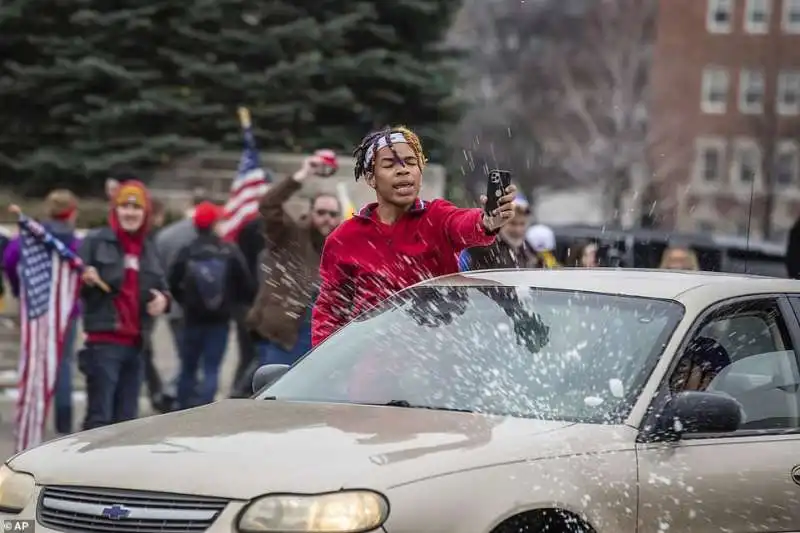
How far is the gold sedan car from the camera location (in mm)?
Result: 5227

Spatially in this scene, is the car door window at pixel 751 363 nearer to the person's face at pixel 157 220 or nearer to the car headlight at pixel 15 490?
the car headlight at pixel 15 490

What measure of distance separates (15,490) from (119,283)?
6.15 metres

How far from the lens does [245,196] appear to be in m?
15.8

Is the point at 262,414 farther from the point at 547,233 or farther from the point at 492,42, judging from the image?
the point at 492,42

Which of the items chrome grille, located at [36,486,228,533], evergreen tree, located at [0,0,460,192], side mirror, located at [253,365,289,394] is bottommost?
chrome grille, located at [36,486,228,533]

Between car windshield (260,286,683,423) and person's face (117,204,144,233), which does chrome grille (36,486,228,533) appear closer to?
car windshield (260,286,683,423)

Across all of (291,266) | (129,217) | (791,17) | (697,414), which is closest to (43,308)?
(129,217)

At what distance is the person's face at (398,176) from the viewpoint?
293 inches

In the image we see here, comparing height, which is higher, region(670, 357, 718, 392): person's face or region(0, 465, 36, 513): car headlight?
region(670, 357, 718, 392): person's face

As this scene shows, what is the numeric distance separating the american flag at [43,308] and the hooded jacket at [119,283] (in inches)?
11.5

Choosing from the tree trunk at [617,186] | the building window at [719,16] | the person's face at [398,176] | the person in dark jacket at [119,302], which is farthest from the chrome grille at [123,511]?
the building window at [719,16]

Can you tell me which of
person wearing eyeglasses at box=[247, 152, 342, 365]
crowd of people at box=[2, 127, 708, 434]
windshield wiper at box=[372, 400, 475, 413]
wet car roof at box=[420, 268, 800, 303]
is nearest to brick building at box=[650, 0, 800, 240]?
crowd of people at box=[2, 127, 708, 434]

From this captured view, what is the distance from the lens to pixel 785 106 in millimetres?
57594

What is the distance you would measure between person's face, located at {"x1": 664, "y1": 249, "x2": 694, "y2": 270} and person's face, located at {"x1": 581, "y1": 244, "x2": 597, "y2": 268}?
3.51 feet
